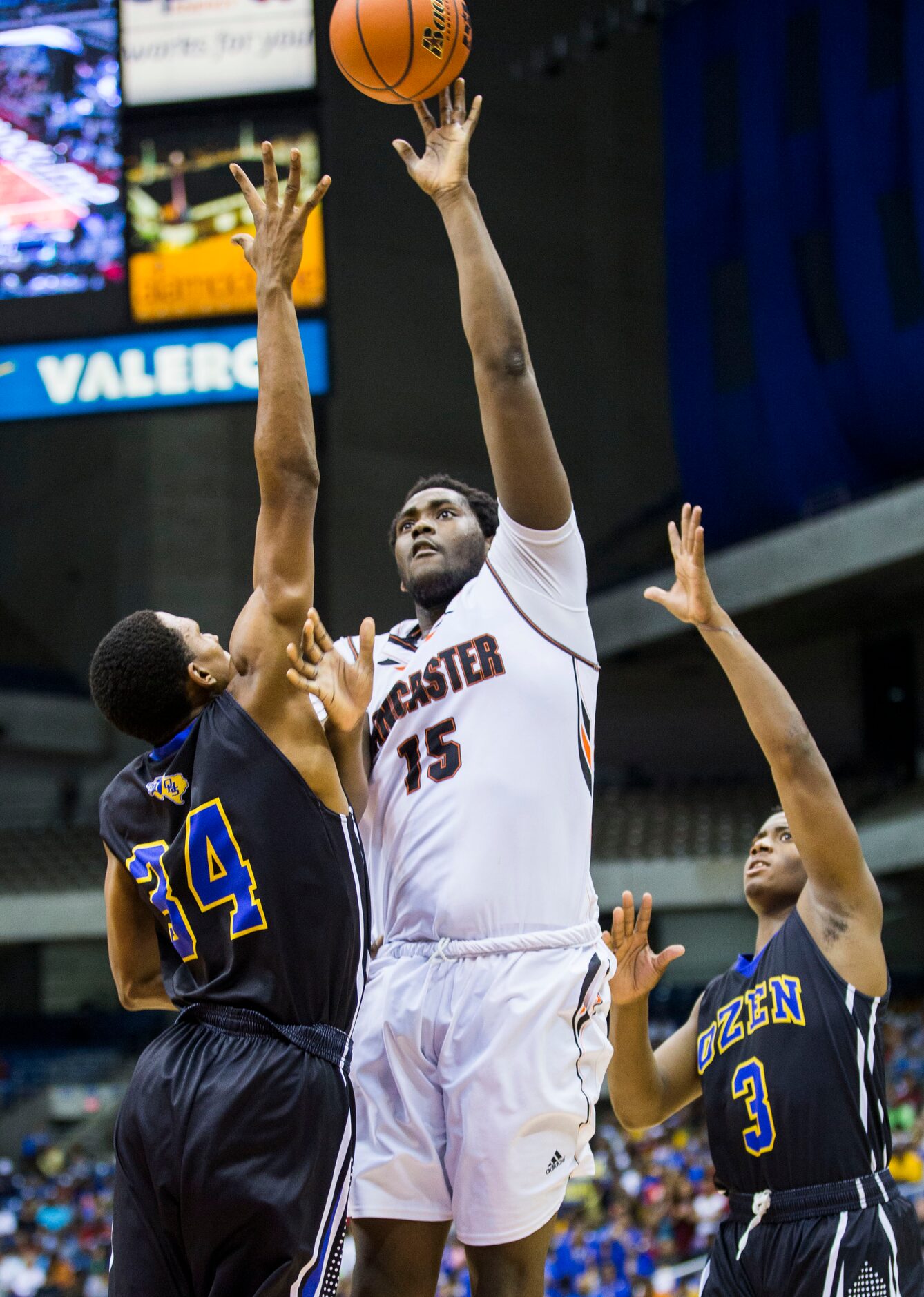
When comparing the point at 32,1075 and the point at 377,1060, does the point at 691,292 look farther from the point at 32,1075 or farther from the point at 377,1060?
the point at 377,1060

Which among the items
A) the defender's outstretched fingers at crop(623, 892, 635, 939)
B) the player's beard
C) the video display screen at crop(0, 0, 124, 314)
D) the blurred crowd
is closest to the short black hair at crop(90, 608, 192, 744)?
the player's beard

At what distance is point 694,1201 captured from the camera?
43.4ft

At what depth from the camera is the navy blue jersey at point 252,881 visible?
120 inches

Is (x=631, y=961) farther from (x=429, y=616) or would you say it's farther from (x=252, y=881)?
(x=252, y=881)

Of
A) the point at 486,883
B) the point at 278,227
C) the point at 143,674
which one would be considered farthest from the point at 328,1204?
the point at 278,227

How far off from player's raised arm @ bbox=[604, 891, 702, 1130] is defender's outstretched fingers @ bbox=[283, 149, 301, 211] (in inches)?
81.3

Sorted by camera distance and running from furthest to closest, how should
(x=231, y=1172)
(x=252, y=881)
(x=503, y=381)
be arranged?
(x=503, y=381) < (x=252, y=881) < (x=231, y=1172)

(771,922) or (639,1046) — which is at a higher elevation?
(771,922)

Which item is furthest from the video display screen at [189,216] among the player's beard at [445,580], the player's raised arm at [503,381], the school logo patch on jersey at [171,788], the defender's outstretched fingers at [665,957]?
the school logo patch on jersey at [171,788]

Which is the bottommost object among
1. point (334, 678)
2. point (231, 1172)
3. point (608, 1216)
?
point (608, 1216)

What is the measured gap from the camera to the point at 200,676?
3.23 metres

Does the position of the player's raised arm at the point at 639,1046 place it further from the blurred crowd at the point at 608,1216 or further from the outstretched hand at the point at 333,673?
the blurred crowd at the point at 608,1216

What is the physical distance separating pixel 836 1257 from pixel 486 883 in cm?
141

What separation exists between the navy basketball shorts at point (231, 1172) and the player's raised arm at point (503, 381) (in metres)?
1.42
